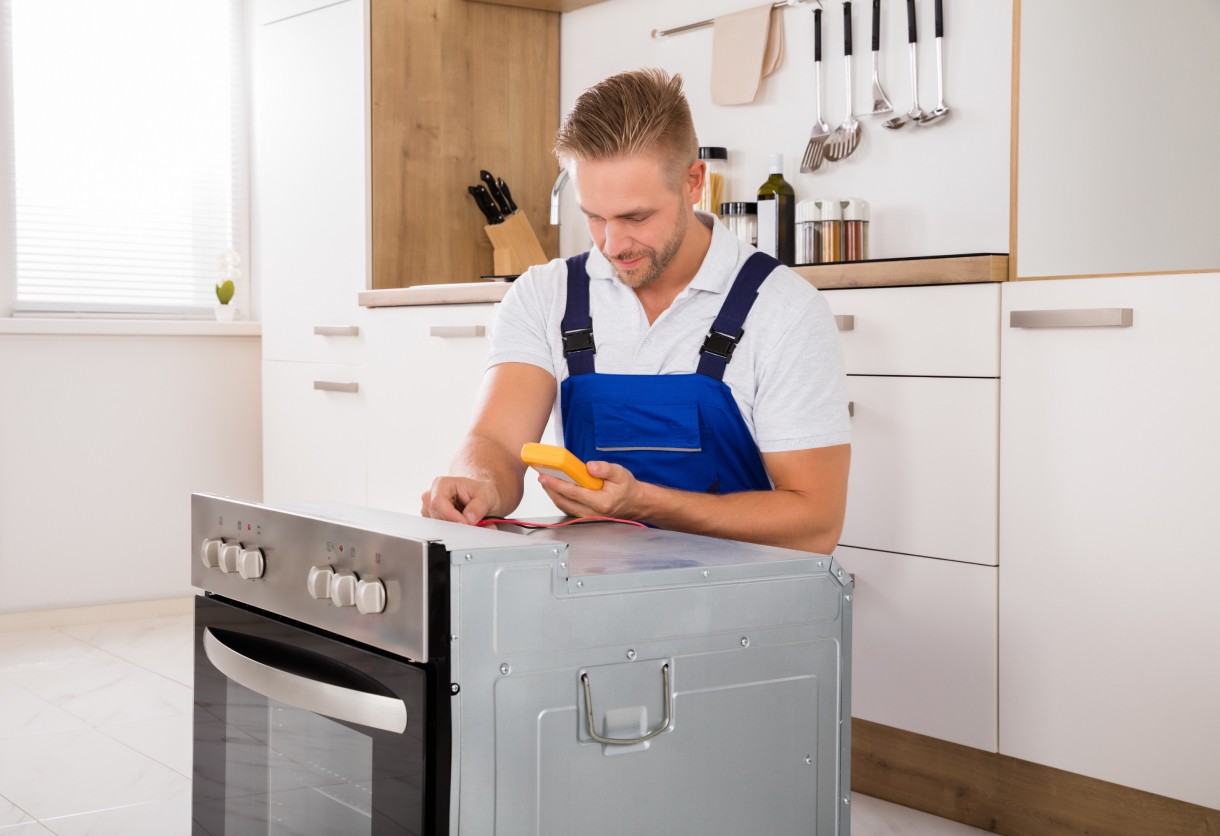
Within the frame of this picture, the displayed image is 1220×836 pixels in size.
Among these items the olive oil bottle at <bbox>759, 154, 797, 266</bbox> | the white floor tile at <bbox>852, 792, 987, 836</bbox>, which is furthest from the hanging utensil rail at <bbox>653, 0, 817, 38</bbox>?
the white floor tile at <bbox>852, 792, 987, 836</bbox>

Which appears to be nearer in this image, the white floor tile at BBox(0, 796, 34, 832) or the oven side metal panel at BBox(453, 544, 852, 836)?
the oven side metal panel at BBox(453, 544, 852, 836)

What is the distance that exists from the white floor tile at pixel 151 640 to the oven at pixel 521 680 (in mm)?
1955

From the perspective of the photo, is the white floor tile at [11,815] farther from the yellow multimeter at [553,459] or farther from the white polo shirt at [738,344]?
the yellow multimeter at [553,459]

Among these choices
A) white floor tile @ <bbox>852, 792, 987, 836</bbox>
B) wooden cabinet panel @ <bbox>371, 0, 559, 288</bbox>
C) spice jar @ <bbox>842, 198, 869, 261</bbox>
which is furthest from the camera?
wooden cabinet panel @ <bbox>371, 0, 559, 288</bbox>

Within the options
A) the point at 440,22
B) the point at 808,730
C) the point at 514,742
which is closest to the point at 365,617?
the point at 514,742

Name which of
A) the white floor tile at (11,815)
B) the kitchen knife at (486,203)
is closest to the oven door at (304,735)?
the white floor tile at (11,815)

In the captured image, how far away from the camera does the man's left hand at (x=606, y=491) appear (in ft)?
4.12

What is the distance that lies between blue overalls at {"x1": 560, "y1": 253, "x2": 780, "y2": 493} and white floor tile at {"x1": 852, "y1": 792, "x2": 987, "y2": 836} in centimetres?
80

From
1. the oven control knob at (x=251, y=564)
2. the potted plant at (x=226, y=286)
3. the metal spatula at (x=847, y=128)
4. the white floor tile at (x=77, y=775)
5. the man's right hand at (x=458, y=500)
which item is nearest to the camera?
the oven control knob at (x=251, y=564)

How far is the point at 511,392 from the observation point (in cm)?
162

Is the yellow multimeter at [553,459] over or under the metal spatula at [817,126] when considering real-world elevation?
under

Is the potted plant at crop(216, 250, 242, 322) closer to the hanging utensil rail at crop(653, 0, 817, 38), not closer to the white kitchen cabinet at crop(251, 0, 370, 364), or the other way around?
→ the white kitchen cabinet at crop(251, 0, 370, 364)

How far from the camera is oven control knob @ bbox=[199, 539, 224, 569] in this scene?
1.19 metres

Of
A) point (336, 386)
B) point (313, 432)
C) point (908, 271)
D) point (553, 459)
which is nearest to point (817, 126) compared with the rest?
point (908, 271)
